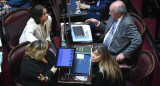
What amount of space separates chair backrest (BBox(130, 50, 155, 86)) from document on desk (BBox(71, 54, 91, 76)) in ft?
1.85

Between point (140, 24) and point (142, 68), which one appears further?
point (140, 24)

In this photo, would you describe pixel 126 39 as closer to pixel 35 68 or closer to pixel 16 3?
pixel 35 68

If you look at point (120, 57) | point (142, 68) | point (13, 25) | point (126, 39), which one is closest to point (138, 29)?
point (126, 39)

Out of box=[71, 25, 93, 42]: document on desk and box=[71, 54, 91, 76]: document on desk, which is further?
box=[71, 25, 93, 42]: document on desk

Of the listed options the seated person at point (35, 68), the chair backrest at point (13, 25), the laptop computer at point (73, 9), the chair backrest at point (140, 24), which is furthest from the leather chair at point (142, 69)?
the chair backrest at point (13, 25)

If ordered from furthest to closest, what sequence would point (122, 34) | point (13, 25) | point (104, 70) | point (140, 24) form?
point (13, 25)
point (140, 24)
point (122, 34)
point (104, 70)

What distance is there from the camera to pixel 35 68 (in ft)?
8.27

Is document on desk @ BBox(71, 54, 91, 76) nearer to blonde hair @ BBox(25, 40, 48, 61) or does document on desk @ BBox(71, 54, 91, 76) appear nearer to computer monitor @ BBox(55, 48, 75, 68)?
computer monitor @ BBox(55, 48, 75, 68)

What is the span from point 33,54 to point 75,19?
1.28 meters

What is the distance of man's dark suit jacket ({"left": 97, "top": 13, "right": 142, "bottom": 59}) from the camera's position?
2846 millimetres

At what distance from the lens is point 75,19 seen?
3.61 meters

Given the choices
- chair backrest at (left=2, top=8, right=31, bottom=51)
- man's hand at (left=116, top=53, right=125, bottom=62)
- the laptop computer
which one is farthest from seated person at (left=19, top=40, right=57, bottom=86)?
the laptop computer

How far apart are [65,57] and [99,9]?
4.55 ft

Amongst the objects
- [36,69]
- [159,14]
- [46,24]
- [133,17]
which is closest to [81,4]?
[46,24]
